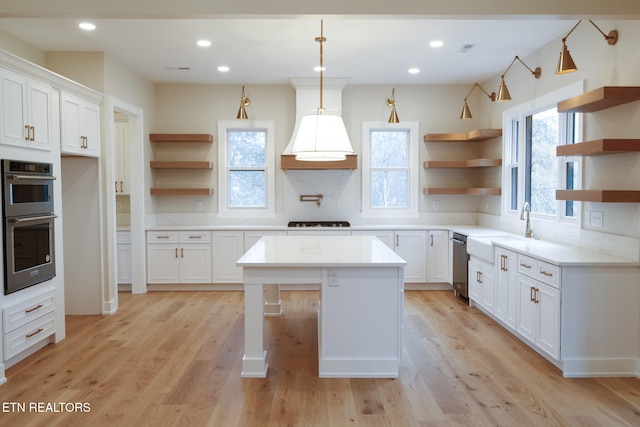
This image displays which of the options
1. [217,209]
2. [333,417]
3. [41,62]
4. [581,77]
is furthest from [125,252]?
[581,77]

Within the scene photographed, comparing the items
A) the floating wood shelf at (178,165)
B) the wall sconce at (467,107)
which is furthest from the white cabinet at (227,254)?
the wall sconce at (467,107)

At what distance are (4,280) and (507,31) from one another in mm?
4473

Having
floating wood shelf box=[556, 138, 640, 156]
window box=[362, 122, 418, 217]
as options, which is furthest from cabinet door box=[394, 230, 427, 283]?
floating wood shelf box=[556, 138, 640, 156]

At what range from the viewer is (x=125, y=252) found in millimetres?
5680

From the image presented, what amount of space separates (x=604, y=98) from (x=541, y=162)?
5.38 feet

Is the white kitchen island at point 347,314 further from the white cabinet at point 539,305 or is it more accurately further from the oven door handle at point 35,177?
the oven door handle at point 35,177

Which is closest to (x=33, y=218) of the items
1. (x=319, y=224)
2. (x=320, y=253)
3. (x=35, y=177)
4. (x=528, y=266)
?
(x=35, y=177)

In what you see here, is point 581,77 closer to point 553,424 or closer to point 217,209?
point 553,424

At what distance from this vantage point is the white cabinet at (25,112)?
10.8 feet

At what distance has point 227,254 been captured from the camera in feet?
19.0

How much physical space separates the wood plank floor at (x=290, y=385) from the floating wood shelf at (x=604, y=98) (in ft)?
6.28

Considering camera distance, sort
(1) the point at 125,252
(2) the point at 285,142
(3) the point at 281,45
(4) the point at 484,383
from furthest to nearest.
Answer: (2) the point at 285,142 < (1) the point at 125,252 < (3) the point at 281,45 < (4) the point at 484,383

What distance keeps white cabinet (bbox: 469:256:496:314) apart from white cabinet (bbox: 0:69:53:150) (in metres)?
4.13

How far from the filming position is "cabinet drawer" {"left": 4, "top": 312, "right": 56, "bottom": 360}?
324 centimetres
